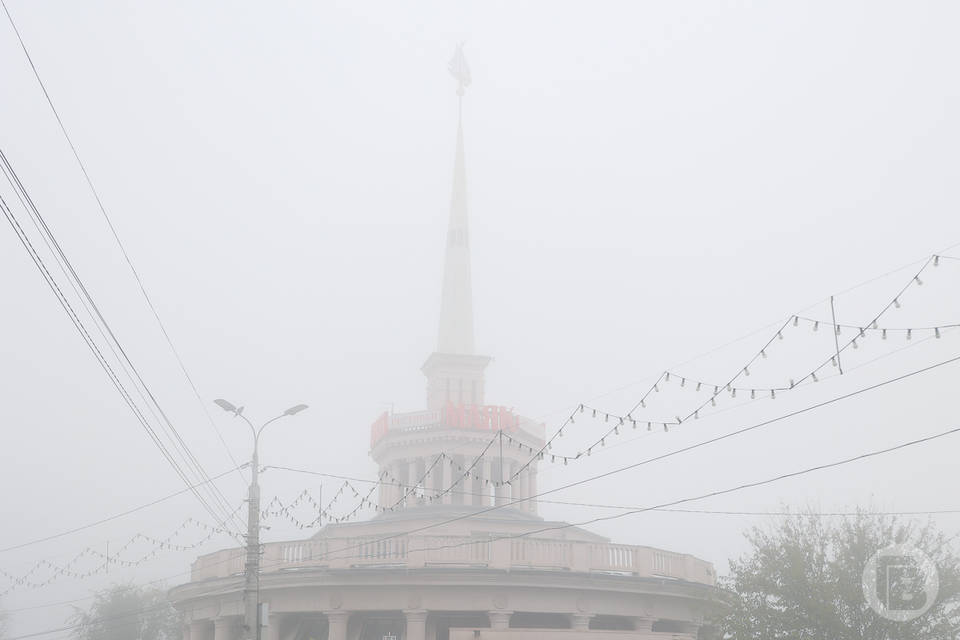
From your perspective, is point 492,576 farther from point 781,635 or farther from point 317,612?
point 781,635

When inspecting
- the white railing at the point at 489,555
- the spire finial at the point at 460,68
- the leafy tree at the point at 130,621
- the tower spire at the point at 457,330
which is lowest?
the leafy tree at the point at 130,621

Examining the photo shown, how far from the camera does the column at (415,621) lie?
32094 mm

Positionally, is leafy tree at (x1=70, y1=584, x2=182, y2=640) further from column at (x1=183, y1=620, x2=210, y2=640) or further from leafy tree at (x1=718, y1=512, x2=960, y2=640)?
leafy tree at (x1=718, y1=512, x2=960, y2=640)

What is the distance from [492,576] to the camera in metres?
32.2

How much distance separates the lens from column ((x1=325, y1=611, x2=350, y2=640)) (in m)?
32.5

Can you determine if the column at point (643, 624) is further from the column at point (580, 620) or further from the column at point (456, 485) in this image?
the column at point (456, 485)

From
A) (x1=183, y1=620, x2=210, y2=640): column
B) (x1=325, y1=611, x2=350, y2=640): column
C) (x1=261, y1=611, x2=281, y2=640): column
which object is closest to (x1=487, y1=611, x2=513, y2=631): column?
(x1=325, y1=611, x2=350, y2=640): column

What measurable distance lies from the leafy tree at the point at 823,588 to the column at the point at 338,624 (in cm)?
1352

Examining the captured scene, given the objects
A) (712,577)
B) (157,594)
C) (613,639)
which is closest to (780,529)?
(613,639)

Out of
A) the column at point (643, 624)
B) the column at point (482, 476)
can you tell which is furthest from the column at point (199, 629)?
the column at point (482, 476)

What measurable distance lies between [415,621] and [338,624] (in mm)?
2908

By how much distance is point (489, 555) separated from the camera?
3281 cm

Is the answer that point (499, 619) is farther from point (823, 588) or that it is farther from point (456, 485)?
point (456, 485)

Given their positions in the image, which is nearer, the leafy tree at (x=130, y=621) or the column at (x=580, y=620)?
the column at (x=580, y=620)
